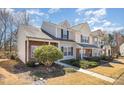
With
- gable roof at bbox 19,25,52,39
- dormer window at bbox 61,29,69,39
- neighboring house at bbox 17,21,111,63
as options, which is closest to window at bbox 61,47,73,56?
neighboring house at bbox 17,21,111,63

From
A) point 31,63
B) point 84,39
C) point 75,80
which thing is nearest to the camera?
point 75,80

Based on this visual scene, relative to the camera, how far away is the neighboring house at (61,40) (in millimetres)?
12211

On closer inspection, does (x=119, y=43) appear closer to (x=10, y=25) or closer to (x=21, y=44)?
(x=21, y=44)

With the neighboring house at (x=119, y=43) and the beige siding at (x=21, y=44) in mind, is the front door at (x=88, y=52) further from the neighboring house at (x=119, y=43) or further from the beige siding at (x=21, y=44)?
the beige siding at (x=21, y=44)

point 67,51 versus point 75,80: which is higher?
point 67,51

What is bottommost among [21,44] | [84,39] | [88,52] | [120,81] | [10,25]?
[120,81]

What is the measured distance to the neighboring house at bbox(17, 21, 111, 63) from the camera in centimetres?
1221

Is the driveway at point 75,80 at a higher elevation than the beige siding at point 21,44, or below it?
below

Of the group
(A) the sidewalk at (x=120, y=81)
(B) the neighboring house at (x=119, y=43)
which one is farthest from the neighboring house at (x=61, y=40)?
(A) the sidewalk at (x=120, y=81)

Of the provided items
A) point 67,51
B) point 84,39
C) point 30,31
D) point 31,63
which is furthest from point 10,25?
point 84,39

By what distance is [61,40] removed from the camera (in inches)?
582
